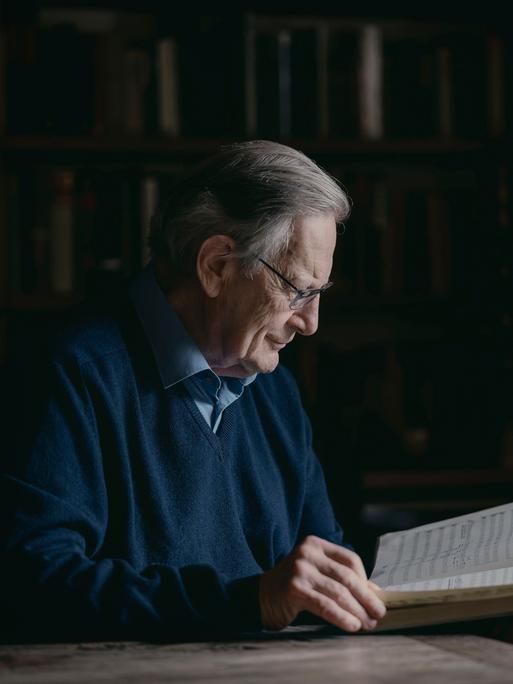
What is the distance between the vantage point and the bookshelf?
257cm

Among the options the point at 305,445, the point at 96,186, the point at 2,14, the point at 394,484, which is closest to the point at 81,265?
the point at 96,186

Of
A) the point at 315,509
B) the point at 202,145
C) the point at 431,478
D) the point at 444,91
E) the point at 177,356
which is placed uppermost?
the point at 444,91

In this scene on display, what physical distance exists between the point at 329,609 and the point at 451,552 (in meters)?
0.20

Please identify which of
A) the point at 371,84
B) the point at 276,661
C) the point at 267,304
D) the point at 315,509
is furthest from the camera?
the point at 371,84

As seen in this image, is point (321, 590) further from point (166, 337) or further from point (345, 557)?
point (166, 337)

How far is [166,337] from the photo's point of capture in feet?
4.66

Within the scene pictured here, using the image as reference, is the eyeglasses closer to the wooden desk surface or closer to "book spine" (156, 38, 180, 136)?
the wooden desk surface

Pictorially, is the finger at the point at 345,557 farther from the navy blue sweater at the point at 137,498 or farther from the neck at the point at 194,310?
the neck at the point at 194,310

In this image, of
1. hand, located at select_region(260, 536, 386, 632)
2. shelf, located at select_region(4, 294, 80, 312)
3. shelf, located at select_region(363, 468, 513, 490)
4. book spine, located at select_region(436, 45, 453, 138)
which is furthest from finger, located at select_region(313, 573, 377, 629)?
book spine, located at select_region(436, 45, 453, 138)

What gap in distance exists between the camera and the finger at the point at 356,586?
1.07 metres

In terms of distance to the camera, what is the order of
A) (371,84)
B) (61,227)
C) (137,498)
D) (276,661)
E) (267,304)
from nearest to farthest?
1. (276,661)
2. (137,498)
3. (267,304)
4. (61,227)
5. (371,84)

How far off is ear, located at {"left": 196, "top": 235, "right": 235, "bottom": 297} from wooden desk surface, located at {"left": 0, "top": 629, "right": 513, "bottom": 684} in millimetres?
526

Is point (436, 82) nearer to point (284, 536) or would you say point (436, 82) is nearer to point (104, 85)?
point (104, 85)

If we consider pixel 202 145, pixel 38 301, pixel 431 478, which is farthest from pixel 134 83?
pixel 431 478
